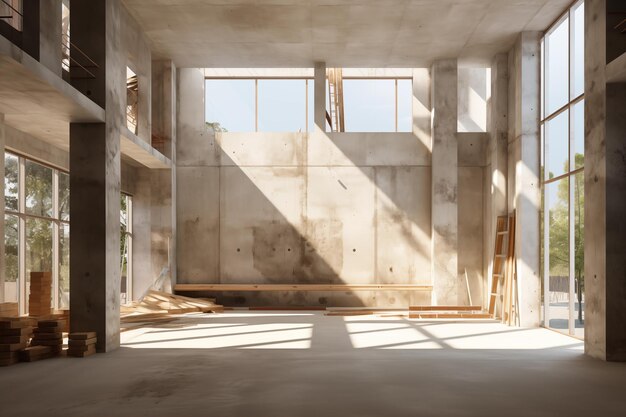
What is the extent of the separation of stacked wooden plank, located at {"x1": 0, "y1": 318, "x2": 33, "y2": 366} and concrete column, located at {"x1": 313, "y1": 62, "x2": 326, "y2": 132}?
12.1m

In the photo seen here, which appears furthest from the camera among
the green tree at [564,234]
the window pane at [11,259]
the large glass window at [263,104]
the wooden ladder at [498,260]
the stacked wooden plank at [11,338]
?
the green tree at [564,234]

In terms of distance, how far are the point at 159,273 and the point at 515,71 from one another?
12.7 m

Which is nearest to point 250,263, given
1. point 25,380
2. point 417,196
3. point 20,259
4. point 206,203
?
point 206,203

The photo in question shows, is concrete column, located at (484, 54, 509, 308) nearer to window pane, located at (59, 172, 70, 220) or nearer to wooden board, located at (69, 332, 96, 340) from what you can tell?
wooden board, located at (69, 332, 96, 340)

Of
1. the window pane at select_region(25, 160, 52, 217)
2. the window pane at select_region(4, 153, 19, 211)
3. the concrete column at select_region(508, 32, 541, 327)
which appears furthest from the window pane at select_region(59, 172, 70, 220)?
the concrete column at select_region(508, 32, 541, 327)

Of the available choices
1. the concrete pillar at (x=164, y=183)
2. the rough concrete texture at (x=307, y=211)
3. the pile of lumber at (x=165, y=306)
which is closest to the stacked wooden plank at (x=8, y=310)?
the pile of lumber at (x=165, y=306)

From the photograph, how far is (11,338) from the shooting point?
10234 mm

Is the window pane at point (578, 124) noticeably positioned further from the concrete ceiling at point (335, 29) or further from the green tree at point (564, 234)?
the green tree at point (564, 234)

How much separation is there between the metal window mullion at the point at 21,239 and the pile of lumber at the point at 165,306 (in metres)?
2.87

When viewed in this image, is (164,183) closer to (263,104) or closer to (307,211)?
(263,104)

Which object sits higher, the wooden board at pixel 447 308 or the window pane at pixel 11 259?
the window pane at pixel 11 259

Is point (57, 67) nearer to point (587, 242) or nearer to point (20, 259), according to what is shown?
point (20, 259)

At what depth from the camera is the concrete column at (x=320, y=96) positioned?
65.4ft

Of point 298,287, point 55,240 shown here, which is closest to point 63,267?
point 55,240
